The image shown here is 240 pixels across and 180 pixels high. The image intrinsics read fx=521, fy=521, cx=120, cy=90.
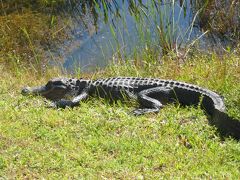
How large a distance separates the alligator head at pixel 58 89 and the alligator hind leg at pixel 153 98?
1.07 m

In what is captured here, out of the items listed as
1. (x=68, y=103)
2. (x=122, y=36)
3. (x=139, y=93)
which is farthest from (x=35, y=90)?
(x=122, y=36)

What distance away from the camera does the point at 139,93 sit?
6.48m

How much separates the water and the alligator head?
1.30 m

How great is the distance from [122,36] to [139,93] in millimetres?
2786

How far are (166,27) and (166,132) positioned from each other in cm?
339

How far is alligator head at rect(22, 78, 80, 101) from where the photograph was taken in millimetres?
7047

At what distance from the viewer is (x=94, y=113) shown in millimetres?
6016

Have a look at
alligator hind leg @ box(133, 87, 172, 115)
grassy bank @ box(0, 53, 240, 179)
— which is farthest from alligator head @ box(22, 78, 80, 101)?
alligator hind leg @ box(133, 87, 172, 115)

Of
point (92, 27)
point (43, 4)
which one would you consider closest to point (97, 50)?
point (92, 27)

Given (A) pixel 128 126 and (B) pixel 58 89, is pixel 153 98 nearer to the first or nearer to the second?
(A) pixel 128 126

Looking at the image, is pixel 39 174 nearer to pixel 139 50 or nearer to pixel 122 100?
pixel 122 100

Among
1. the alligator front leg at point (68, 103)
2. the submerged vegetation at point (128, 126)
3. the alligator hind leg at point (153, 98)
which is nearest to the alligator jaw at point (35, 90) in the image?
the submerged vegetation at point (128, 126)

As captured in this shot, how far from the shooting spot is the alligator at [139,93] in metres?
5.94

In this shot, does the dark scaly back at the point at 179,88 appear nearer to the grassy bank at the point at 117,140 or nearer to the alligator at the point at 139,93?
the alligator at the point at 139,93
